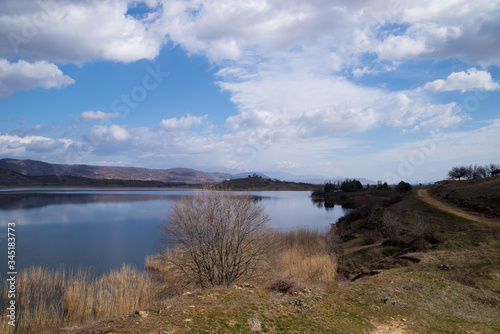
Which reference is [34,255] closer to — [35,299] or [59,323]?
[35,299]

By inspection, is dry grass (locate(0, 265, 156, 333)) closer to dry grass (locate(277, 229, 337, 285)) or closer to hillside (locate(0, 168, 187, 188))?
dry grass (locate(277, 229, 337, 285))

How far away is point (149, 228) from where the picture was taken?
3662 centimetres

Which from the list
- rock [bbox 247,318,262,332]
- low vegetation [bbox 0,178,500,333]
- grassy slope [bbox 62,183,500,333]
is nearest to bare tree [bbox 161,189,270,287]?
low vegetation [bbox 0,178,500,333]

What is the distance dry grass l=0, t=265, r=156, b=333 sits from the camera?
11.4m

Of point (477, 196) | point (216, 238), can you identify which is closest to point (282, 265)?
point (216, 238)

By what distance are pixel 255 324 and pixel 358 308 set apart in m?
3.56

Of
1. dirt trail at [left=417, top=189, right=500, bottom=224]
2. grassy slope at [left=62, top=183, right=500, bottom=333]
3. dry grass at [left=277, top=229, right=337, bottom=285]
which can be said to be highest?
dirt trail at [left=417, top=189, right=500, bottom=224]

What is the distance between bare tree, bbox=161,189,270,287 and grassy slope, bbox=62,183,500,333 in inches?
165

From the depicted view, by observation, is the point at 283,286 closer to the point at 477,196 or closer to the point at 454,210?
the point at 454,210

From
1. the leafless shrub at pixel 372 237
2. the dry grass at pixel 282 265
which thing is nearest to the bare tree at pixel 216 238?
the dry grass at pixel 282 265

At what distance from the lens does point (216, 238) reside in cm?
1345

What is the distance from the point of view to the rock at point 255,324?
20.8 feet

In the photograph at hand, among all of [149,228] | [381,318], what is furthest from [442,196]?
[149,228]

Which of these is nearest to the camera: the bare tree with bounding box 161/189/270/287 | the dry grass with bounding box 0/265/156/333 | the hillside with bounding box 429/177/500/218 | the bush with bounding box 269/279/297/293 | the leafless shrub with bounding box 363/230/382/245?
the bush with bounding box 269/279/297/293
